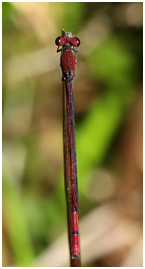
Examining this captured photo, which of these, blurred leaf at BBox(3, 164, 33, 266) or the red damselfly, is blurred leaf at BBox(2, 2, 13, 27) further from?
blurred leaf at BBox(3, 164, 33, 266)

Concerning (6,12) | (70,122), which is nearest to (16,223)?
(70,122)

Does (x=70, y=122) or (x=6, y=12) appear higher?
(x=6, y=12)

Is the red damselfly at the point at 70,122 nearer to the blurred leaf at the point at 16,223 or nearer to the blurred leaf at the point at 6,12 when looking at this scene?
the blurred leaf at the point at 16,223

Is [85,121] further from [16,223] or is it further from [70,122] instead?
[16,223]

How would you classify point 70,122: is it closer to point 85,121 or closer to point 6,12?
point 85,121

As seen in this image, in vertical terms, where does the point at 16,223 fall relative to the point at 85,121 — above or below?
below

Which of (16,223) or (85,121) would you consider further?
(85,121)

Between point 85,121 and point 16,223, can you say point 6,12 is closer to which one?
point 85,121

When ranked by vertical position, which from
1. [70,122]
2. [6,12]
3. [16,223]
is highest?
[6,12]

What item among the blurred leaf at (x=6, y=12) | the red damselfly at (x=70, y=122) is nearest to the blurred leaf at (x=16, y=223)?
the red damselfly at (x=70, y=122)
